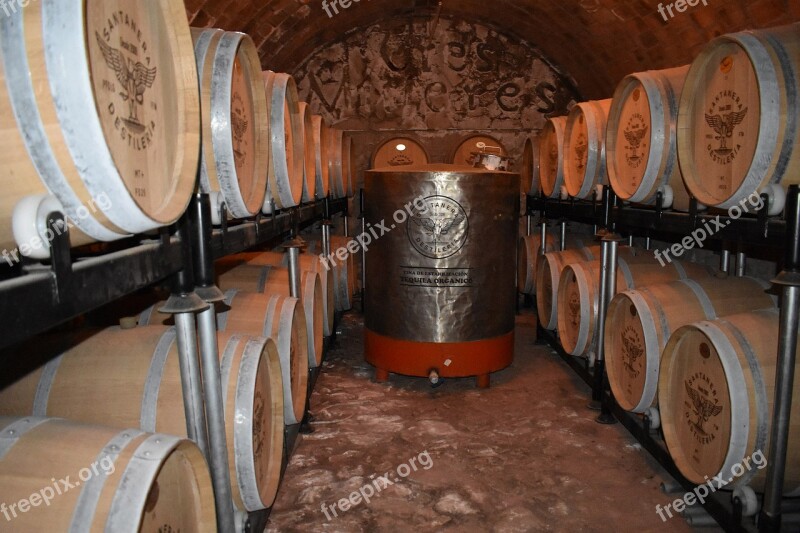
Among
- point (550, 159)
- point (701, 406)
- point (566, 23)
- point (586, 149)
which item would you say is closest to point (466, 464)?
point (701, 406)

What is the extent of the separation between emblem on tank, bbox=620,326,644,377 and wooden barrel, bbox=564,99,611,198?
51.9 inches

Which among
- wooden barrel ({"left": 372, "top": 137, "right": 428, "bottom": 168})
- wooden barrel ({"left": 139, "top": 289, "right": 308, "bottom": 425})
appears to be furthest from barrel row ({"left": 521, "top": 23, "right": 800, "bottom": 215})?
wooden barrel ({"left": 372, "top": 137, "right": 428, "bottom": 168})

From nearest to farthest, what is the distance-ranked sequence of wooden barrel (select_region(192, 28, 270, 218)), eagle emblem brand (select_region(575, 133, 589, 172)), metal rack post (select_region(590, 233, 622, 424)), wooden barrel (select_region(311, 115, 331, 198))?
1. wooden barrel (select_region(192, 28, 270, 218))
2. metal rack post (select_region(590, 233, 622, 424))
3. eagle emblem brand (select_region(575, 133, 589, 172))
4. wooden barrel (select_region(311, 115, 331, 198))

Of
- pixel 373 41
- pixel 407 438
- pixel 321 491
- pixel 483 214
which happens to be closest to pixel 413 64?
pixel 373 41

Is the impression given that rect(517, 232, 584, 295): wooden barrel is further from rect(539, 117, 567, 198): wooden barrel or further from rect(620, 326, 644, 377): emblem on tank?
rect(620, 326, 644, 377): emblem on tank

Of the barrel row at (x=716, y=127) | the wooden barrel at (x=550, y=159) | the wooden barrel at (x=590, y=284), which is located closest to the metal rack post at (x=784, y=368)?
the barrel row at (x=716, y=127)

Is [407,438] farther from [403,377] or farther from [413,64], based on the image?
[413,64]

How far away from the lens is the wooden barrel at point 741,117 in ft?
7.43

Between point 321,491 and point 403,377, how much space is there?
Result: 2.16 meters

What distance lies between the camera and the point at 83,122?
3.49 ft

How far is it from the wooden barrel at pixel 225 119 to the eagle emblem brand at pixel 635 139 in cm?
250

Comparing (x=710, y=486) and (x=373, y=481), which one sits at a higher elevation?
(x=710, y=486)

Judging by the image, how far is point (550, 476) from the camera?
11.7ft

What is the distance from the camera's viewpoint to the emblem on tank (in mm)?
3643
